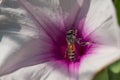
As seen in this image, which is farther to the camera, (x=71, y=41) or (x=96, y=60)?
(x=71, y=41)

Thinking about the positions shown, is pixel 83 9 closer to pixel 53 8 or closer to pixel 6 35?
pixel 53 8

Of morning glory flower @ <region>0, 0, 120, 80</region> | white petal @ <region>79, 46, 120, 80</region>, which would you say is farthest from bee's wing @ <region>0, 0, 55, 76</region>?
white petal @ <region>79, 46, 120, 80</region>

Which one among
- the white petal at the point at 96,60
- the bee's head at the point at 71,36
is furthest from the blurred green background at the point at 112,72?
the bee's head at the point at 71,36

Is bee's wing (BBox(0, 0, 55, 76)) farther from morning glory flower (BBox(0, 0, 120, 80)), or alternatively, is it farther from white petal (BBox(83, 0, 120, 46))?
white petal (BBox(83, 0, 120, 46))

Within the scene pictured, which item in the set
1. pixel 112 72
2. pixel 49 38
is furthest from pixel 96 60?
pixel 49 38

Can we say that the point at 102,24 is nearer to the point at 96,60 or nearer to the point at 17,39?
the point at 96,60

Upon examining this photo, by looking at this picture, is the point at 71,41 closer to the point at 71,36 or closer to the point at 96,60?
the point at 71,36
